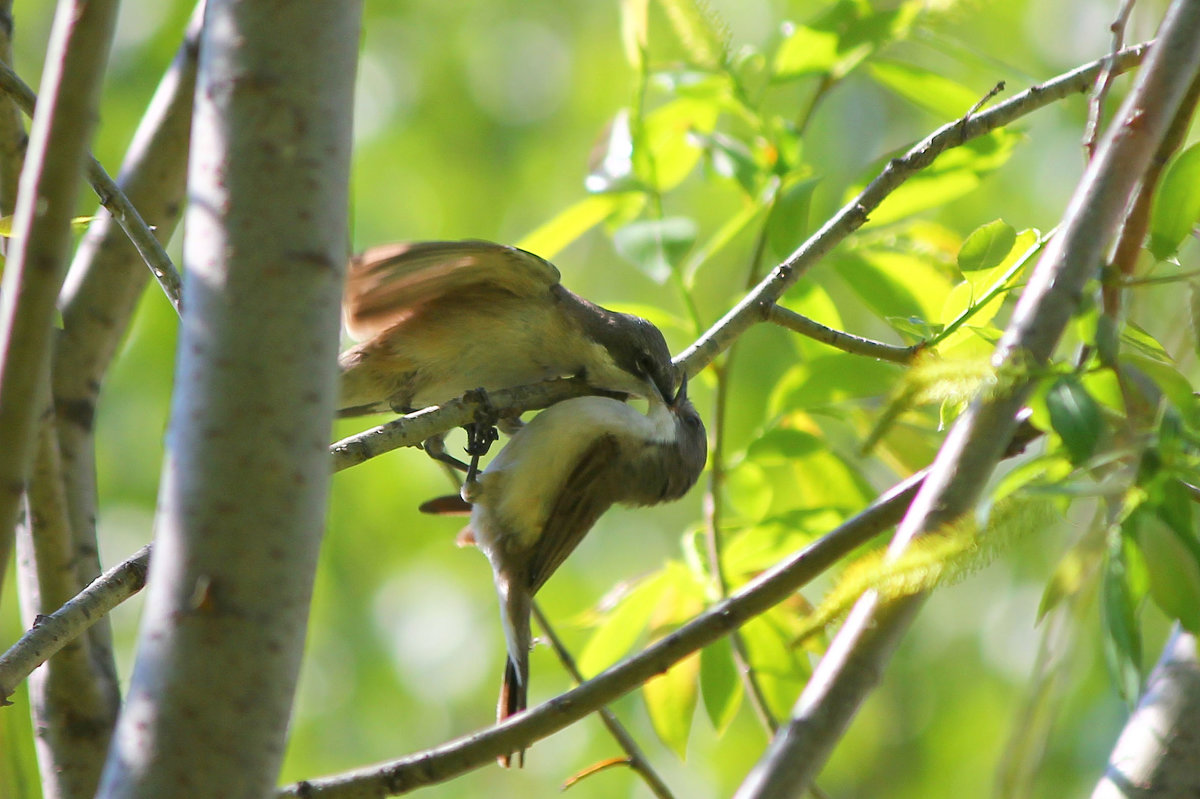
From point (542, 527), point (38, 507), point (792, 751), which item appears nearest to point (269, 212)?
point (792, 751)

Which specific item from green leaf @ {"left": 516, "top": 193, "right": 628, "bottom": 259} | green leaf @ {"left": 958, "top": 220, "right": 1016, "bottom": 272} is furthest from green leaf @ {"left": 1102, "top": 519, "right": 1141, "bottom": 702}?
green leaf @ {"left": 516, "top": 193, "right": 628, "bottom": 259}

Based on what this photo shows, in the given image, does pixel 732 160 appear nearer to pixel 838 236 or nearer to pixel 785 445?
pixel 838 236

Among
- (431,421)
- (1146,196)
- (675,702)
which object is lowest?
(675,702)

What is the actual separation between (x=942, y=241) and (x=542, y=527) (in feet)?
4.48

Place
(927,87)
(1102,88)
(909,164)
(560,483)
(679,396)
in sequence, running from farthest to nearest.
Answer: (679,396) < (560,483) < (927,87) < (909,164) < (1102,88)

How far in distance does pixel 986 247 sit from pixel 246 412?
A: 1.31m

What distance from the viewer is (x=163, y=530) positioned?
1183 millimetres

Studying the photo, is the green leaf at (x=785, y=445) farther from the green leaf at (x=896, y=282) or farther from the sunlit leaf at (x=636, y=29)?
the sunlit leaf at (x=636, y=29)

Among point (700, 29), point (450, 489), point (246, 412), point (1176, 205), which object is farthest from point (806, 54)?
point (450, 489)

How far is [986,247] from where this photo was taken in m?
1.93

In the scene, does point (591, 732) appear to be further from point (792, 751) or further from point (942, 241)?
point (792, 751)

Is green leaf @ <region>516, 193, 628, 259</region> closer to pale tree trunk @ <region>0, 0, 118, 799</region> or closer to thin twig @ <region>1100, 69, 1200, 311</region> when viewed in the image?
thin twig @ <region>1100, 69, 1200, 311</region>

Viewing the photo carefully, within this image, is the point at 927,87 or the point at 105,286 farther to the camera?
the point at 105,286

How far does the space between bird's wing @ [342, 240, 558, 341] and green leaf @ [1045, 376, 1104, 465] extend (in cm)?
186
